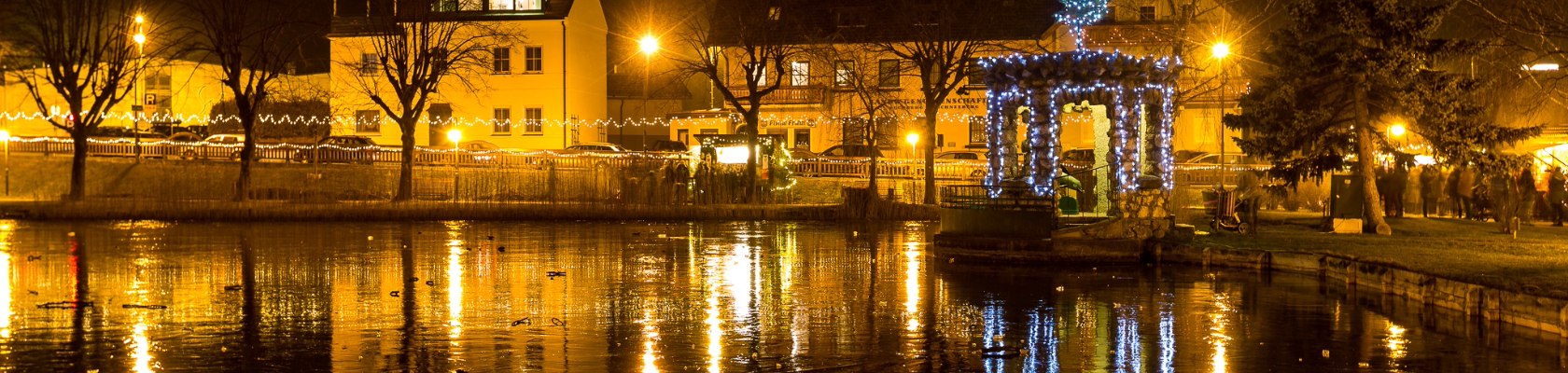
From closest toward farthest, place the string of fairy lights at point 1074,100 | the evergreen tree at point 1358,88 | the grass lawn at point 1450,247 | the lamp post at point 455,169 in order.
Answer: the grass lawn at point 1450,247, the string of fairy lights at point 1074,100, the evergreen tree at point 1358,88, the lamp post at point 455,169

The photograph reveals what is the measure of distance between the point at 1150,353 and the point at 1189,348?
521 mm

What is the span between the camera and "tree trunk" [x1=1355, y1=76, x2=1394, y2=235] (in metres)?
26.6

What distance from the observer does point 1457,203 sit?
112ft

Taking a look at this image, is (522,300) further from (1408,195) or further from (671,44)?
(671,44)

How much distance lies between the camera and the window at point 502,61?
63031 mm

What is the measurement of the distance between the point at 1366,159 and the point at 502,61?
43.3 m

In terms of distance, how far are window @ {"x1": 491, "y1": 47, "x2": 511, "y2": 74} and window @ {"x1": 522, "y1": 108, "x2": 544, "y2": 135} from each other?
6.49 feet

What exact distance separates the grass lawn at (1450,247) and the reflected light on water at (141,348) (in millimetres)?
13465

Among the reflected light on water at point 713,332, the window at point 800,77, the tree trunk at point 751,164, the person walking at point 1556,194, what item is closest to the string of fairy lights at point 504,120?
the window at point 800,77

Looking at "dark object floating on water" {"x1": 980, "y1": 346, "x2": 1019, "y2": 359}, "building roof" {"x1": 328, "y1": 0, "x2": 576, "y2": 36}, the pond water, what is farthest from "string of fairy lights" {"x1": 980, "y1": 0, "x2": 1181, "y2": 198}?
"building roof" {"x1": 328, "y1": 0, "x2": 576, "y2": 36}

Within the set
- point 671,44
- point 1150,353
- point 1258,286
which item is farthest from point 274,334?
point 671,44

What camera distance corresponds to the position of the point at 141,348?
511 inches

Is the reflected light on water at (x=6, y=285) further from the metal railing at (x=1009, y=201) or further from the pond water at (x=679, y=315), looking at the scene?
the metal railing at (x=1009, y=201)

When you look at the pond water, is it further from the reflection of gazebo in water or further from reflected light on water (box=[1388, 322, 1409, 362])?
the reflection of gazebo in water
